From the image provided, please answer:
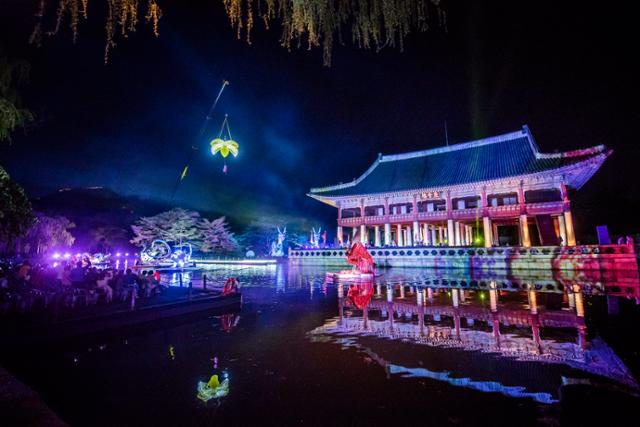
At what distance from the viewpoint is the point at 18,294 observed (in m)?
8.13

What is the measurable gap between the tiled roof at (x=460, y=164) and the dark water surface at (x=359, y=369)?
2043 cm

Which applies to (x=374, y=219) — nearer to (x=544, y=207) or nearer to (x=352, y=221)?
(x=352, y=221)

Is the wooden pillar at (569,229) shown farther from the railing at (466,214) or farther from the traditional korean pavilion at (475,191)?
the railing at (466,214)

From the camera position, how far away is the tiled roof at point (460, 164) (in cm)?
2558

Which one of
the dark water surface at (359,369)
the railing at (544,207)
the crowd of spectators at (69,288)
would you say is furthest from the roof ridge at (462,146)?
the crowd of spectators at (69,288)

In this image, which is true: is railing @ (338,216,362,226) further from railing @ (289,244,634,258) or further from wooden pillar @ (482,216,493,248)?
wooden pillar @ (482,216,493,248)

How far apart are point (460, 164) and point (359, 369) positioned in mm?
31533

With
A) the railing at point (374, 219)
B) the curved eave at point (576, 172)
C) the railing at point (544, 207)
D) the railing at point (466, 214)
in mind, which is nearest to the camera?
the curved eave at point (576, 172)

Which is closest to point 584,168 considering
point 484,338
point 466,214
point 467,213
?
point 467,213

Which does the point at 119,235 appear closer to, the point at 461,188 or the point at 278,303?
the point at 278,303

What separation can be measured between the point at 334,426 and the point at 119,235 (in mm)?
42831

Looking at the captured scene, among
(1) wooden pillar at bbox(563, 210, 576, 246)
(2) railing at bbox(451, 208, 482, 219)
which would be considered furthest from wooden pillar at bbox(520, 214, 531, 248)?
(2) railing at bbox(451, 208, 482, 219)

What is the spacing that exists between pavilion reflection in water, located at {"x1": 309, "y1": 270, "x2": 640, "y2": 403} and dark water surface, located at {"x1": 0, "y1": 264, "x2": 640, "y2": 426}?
3cm

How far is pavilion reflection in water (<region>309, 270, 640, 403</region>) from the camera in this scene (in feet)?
14.0
